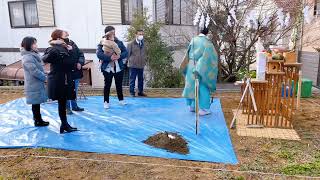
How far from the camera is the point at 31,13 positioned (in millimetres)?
11234

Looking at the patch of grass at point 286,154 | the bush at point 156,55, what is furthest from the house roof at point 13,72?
the patch of grass at point 286,154

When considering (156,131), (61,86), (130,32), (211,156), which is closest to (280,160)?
(211,156)

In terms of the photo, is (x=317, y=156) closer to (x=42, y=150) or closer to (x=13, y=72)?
(x=42, y=150)

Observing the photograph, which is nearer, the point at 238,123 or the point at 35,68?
the point at 35,68

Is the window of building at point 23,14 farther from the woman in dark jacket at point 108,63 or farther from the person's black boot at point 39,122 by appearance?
the person's black boot at point 39,122

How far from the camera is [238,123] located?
4.96m

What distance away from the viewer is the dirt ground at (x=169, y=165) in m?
3.32

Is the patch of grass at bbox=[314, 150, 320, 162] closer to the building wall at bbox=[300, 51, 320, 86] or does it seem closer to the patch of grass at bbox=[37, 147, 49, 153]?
the patch of grass at bbox=[37, 147, 49, 153]

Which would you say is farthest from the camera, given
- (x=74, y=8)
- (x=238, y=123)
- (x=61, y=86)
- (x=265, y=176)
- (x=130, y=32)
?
(x=74, y=8)

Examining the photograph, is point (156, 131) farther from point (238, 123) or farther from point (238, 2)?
point (238, 2)

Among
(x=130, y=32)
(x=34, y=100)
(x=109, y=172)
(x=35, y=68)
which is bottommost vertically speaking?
(x=109, y=172)

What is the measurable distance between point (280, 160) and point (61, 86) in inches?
116

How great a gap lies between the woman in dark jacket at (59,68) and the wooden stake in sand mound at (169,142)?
131cm

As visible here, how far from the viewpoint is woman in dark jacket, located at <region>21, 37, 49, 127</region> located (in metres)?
4.38
